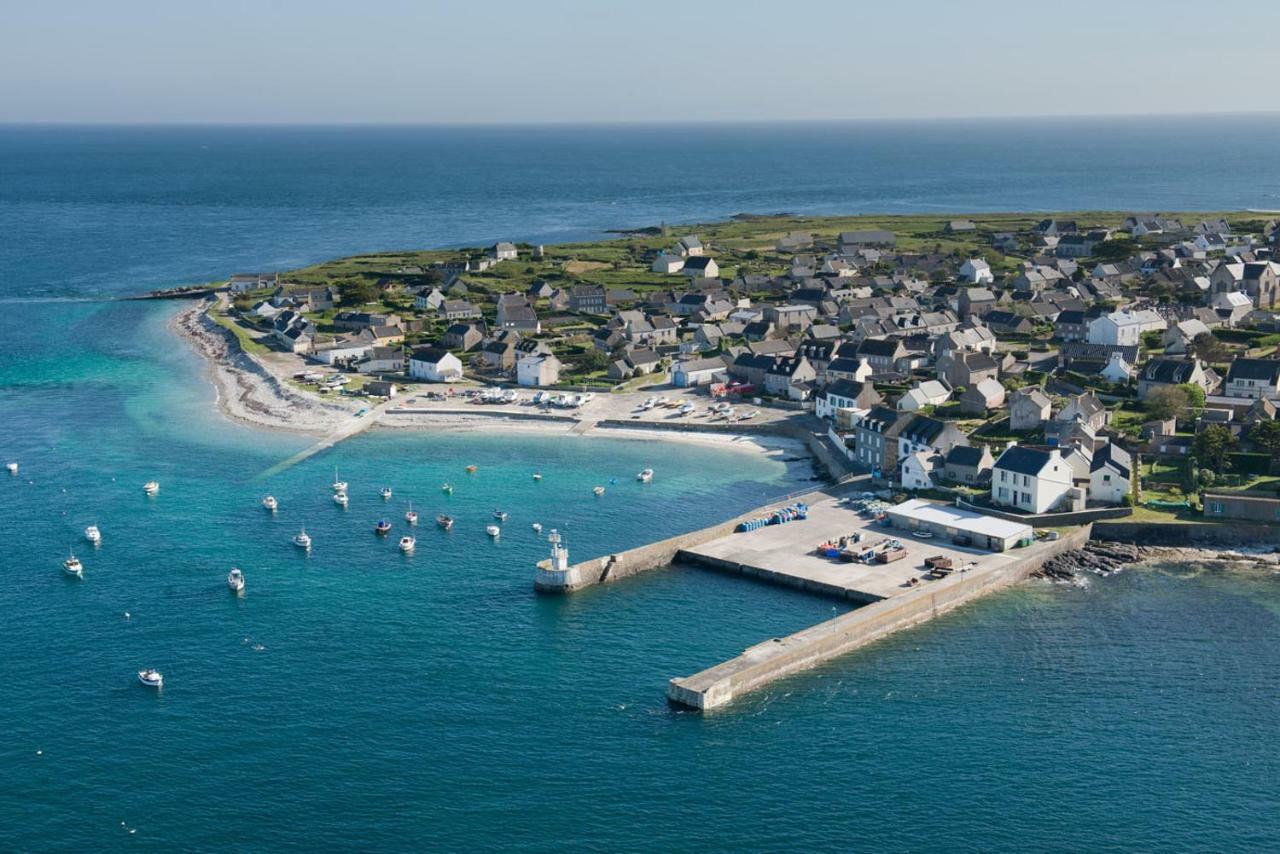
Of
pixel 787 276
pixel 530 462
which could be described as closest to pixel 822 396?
pixel 530 462

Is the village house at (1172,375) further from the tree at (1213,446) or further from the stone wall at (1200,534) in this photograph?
the stone wall at (1200,534)

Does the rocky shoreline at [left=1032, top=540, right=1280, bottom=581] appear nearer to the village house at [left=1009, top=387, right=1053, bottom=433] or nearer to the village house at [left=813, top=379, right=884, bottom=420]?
the village house at [left=1009, top=387, right=1053, bottom=433]

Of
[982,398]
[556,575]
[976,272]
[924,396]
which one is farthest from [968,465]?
[976,272]

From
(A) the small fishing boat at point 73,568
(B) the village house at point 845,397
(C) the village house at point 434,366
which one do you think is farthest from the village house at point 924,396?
(A) the small fishing boat at point 73,568

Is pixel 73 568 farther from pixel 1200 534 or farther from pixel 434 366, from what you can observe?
pixel 1200 534

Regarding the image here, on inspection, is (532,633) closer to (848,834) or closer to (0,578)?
(848,834)
